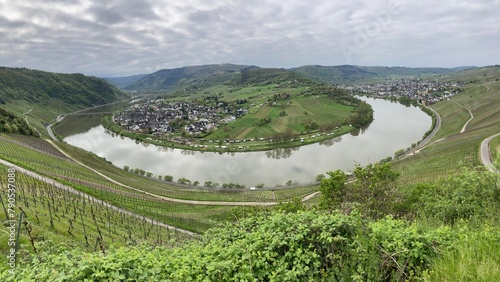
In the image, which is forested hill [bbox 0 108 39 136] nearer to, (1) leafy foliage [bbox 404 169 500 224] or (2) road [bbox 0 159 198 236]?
(2) road [bbox 0 159 198 236]

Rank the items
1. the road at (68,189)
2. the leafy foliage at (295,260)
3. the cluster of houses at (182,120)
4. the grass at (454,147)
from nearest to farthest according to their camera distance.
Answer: the leafy foliage at (295,260), the road at (68,189), the grass at (454,147), the cluster of houses at (182,120)

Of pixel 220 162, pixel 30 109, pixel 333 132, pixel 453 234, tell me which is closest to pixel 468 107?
pixel 333 132

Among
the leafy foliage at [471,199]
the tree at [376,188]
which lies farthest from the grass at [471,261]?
the tree at [376,188]

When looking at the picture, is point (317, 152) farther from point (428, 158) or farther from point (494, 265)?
point (494, 265)

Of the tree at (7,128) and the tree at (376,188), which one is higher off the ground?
the tree at (7,128)

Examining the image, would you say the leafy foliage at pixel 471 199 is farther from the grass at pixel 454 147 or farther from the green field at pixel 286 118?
the green field at pixel 286 118

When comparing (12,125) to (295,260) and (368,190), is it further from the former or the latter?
(295,260)
